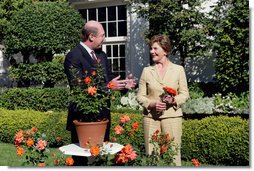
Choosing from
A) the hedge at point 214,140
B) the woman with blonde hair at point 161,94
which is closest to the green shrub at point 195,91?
the hedge at point 214,140

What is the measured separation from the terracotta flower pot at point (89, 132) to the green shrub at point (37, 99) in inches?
189

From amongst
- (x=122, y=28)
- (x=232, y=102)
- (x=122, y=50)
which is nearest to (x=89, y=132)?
(x=232, y=102)

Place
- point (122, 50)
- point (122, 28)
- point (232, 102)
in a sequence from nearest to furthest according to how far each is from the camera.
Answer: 1. point (232, 102)
2. point (122, 50)
3. point (122, 28)

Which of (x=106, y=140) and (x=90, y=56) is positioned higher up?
(x=90, y=56)

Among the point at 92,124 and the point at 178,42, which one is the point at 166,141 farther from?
the point at 178,42

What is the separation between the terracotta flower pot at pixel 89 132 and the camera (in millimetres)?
3096

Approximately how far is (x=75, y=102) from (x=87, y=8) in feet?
24.4

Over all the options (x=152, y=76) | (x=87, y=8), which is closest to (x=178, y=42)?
(x=87, y=8)

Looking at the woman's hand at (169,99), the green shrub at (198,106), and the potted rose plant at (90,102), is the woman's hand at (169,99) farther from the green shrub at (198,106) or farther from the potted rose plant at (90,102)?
the green shrub at (198,106)

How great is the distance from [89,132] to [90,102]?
0.22 m

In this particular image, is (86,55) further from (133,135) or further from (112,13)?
(112,13)

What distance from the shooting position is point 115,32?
395 inches

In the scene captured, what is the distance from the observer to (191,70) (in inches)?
341

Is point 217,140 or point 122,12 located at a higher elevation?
point 122,12
